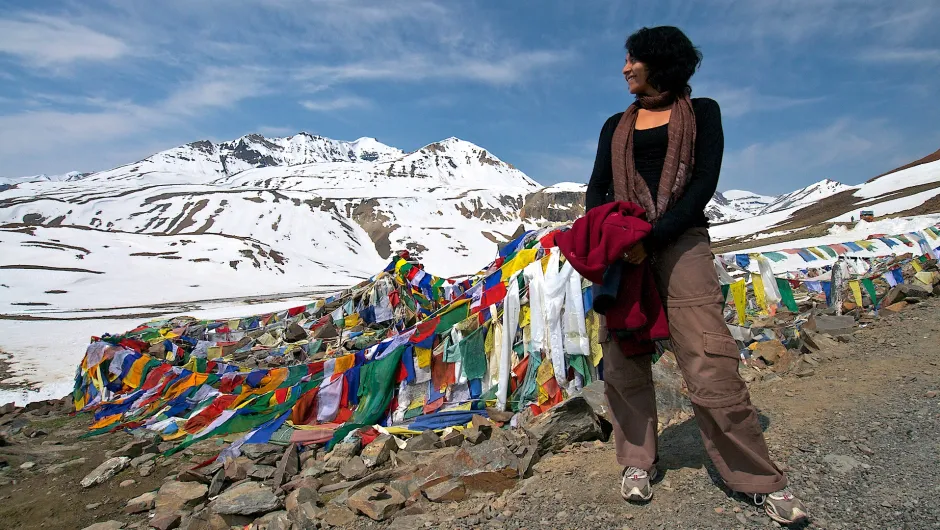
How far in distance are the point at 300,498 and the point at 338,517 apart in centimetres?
83

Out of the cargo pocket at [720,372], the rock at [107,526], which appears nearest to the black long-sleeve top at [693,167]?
the cargo pocket at [720,372]

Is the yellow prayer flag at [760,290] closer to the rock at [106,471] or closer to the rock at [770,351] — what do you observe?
the rock at [770,351]

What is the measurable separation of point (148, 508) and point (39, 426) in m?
6.05

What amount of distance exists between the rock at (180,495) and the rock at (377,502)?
2325 mm

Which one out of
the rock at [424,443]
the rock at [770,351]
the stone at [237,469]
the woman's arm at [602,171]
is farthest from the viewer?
the rock at [770,351]

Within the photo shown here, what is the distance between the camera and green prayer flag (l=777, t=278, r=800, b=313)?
26.0 feet

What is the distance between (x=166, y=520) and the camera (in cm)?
448

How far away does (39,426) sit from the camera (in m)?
9.07

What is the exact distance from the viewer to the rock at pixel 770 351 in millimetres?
5414

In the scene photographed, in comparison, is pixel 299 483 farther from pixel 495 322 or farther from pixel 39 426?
pixel 39 426

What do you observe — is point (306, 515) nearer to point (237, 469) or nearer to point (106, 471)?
point (237, 469)

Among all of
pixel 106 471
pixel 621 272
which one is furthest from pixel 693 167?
pixel 106 471

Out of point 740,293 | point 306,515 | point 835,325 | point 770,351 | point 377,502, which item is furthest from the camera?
point 740,293

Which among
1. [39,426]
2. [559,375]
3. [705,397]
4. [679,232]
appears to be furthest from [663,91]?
[39,426]
